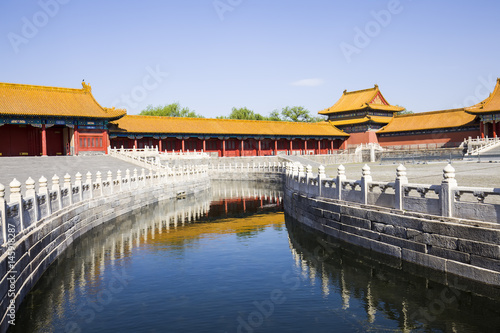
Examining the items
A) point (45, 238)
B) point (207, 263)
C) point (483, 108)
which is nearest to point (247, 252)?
point (207, 263)

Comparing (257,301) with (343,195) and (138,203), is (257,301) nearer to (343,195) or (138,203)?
(343,195)

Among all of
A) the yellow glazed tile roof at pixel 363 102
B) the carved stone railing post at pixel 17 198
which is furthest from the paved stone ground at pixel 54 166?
the yellow glazed tile roof at pixel 363 102

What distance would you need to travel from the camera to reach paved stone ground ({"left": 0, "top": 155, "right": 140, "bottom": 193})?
26.3 m

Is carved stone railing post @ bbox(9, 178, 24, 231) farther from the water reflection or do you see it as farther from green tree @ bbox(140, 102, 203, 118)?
green tree @ bbox(140, 102, 203, 118)

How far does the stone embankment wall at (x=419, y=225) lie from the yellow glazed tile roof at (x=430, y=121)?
40.7 metres

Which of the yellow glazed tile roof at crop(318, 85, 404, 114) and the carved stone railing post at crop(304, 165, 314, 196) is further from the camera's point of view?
the yellow glazed tile roof at crop(318, 85, 404, 114)

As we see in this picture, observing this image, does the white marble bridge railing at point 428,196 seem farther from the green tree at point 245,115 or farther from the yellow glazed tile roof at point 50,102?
the green tree at point 245,115

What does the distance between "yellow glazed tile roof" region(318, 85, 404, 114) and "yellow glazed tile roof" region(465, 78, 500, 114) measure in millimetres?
13270

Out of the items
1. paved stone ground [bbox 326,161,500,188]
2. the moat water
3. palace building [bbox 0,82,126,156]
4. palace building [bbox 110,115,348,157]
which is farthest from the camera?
palace building [bbox 110,115,348,157]

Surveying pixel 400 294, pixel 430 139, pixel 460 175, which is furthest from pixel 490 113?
pixel 400 294

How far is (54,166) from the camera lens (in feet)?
101

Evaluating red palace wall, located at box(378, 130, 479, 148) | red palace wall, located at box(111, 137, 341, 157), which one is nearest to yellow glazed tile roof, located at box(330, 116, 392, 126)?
red palace wall, located at box(378, 130, 479, 148)

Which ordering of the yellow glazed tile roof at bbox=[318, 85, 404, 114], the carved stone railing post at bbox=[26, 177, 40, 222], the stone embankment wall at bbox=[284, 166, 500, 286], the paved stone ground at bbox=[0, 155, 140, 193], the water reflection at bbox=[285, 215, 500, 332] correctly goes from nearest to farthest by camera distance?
the water reflection at bbox=[285, 215, 500, 332] < the stone embankment wall at bbox=[284, 166, 500, 286] < the carved stone railing post at bbox=[26, 177, 40, 222] < the paved stone ground at bbox=[0, 155, 140, 193] < the yellow glazed tile roof at bbox=[318, 85, 404, 114]

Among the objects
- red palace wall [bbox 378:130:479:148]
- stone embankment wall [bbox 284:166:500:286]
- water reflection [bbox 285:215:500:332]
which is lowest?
water reflection [bbox 285:215:500:332]
